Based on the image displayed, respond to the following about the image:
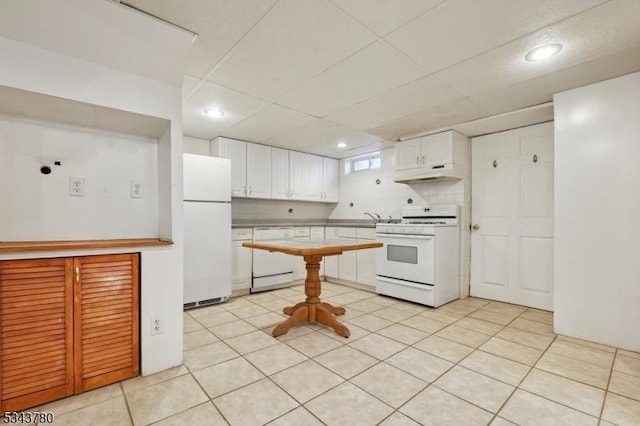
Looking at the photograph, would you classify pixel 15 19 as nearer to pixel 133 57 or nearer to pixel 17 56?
pixel 17 56

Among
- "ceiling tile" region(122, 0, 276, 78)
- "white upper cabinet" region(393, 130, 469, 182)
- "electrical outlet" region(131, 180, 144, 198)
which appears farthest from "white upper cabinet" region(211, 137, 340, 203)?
"ceiling tile" region(122, 0, 276, 78)

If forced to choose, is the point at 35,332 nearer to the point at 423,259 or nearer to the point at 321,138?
the point at 423,259

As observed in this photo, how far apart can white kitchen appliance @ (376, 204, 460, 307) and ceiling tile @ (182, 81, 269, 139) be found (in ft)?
7.48

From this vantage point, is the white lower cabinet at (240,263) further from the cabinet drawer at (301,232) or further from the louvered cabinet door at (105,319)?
the louvered cabinet door at (105,319)

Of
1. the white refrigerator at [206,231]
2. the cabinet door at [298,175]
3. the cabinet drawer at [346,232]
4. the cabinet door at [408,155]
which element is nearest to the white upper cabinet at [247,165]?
the cabinet door at [298,175]

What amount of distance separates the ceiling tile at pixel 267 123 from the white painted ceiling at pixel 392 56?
1.3 inches

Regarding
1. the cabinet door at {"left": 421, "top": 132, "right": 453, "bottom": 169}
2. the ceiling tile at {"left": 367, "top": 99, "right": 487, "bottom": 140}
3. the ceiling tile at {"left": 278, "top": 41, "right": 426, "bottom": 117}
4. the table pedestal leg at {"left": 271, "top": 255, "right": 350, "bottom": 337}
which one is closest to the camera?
the ceiling tile at {"left": 278, "top": 41, "right": 426, "bottom": 117}

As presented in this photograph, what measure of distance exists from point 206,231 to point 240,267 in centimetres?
74

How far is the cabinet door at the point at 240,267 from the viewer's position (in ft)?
12.6

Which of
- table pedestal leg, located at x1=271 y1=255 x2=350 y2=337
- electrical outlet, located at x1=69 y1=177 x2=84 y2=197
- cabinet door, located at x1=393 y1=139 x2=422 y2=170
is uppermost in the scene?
cabinet door, located at x1=393 y1=139 x2=422 y2=170

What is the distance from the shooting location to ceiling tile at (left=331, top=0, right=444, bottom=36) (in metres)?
1.57

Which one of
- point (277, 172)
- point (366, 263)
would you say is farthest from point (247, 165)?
point (366, 263)

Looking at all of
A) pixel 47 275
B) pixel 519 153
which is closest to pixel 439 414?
pixel 47 275

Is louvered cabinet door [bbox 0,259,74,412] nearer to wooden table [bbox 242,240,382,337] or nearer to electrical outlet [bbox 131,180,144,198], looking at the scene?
electrical outlet [bbox 131,180,144,198]
